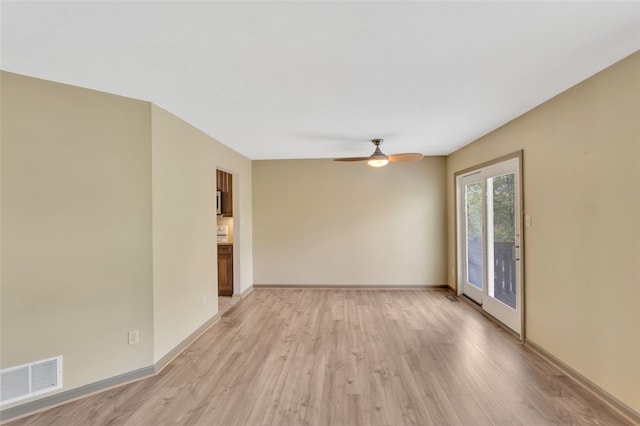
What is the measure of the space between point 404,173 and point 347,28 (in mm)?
3885

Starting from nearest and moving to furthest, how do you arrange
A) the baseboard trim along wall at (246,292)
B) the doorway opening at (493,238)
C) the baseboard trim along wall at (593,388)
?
the baseboard trim along wall at (593,388) < the doorway opening at (493,238) < the baseboard trim along wall at (246,292)

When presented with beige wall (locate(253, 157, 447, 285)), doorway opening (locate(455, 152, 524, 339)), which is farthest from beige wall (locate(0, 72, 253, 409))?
doorway opening (locate(455, 152, 524, 339))

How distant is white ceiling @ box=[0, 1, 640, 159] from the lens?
140 centimetres

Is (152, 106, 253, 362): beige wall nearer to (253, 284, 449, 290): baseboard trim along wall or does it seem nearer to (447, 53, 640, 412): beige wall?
(253, 284, 449, 290): baseboard trim along wall

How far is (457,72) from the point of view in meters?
2.01

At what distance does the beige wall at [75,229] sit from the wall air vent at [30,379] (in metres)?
0.06

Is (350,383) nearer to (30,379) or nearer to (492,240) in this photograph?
(30,379)

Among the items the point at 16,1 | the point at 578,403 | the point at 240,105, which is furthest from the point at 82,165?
the point at 578,403

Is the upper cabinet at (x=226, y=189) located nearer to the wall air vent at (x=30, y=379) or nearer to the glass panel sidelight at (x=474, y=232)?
the wall air vent at (x=30, y=379)

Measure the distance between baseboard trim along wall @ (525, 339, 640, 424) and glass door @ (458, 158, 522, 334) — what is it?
1.45 ft

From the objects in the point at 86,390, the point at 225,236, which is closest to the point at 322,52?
the point at 86,390

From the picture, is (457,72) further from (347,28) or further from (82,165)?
(82,165)

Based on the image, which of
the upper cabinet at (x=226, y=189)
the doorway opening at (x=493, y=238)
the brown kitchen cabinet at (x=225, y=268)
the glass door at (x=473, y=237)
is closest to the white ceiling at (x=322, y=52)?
the doorway opening at (x=493, y=238)

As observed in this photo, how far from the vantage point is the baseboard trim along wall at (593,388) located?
1.85 m
